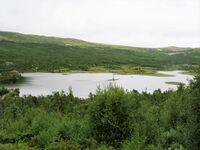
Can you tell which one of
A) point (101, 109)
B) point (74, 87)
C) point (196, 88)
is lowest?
point (74, 87)

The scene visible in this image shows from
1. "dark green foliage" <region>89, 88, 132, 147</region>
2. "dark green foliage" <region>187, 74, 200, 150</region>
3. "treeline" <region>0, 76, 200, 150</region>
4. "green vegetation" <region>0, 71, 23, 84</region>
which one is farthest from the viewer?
"green vegetation" <region>0, 71, 23, 84</region>

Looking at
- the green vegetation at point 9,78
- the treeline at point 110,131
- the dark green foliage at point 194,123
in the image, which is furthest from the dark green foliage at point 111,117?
the green vegetation at point 9,78

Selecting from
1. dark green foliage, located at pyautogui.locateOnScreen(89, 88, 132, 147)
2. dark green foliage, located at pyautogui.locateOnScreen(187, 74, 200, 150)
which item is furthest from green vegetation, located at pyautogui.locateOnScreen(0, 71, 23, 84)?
dark green foliage, located at pyautogui.locateOnScreen(187, 74, 200, 150)

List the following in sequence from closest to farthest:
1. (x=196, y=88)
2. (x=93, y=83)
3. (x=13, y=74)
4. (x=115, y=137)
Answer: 1. (x=196, y=88)
2. (x=115, y=137)
3. (x=93, y=83)
4. (x=13, y=74)

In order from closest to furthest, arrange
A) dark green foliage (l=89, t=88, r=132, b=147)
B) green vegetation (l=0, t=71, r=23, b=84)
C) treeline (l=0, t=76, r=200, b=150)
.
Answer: treeline (l=0, t=76, r=200, b=150), dark green foliage (l=89, t=88, r=132, b=147), green vegetation (l=0, t=71, r=23, b=84)

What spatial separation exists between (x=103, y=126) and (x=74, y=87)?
11054cm

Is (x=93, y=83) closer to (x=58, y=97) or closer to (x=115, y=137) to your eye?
(x=58, y=97)

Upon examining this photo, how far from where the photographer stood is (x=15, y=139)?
40.2 metres

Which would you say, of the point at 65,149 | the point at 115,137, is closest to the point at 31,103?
the point at 115,137

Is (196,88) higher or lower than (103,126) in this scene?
higher

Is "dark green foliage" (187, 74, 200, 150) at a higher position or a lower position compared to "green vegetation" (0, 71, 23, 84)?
higher

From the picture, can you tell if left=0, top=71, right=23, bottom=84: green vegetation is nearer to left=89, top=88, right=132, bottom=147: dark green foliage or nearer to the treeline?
the treeline

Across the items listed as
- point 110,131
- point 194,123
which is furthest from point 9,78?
point 194,123

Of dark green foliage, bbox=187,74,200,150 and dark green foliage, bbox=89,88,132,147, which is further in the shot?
dark green foliage, bbox=89,88,132,147
